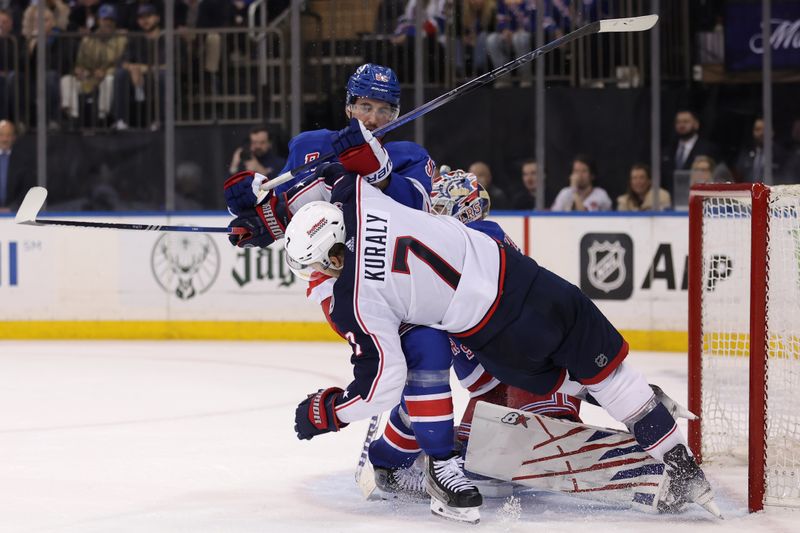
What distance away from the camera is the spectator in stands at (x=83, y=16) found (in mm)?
7914

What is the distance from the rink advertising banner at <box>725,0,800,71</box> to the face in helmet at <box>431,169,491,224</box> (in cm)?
421

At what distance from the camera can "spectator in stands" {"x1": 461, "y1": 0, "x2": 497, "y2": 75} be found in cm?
738

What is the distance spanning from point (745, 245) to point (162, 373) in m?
2.59

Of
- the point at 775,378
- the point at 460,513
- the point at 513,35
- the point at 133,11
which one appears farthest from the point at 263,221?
the point at 133,11

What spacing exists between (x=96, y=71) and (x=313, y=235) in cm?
543

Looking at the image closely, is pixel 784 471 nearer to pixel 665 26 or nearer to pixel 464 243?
pixel 464 243

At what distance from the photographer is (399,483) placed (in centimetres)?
318

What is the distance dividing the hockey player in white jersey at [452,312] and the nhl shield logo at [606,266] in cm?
368

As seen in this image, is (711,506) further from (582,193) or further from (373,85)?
(582,193)

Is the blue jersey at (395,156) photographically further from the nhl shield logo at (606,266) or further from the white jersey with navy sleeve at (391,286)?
the nhl shield logo at (606,266)

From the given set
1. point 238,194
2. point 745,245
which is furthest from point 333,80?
point 238,194

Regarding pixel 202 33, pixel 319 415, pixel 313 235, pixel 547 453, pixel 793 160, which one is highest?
pixel 202 33

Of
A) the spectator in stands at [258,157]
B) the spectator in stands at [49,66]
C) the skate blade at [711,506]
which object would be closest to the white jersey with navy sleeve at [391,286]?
the skate blade at [711,506]

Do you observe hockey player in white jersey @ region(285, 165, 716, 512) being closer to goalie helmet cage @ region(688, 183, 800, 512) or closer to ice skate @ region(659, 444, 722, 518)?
ice skate @ region(659, 444, 722, 518)
